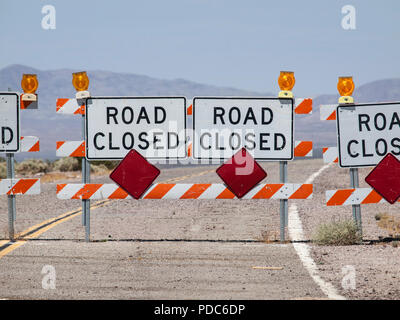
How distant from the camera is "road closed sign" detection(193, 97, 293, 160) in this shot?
1166 centimetres

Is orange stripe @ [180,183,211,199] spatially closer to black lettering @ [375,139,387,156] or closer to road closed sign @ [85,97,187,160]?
road closed sign @ [85,97,187,160]

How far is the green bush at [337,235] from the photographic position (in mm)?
11039

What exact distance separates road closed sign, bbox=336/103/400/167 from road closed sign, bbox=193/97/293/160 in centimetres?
82

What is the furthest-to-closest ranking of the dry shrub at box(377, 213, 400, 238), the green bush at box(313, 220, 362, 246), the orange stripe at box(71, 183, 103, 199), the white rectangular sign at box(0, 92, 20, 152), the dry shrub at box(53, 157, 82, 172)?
the dry shrub at box(53, 157, 82, 172), the dry shrub at box(377, 213, 400, 238), the white rectangular sign at box(0, 92, 20, 152), the orange stripe at box(71, 183, 103, 199), the green bush at box(313, 220, 362, 246)

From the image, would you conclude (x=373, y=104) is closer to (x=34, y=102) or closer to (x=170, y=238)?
(x=170, y=238)

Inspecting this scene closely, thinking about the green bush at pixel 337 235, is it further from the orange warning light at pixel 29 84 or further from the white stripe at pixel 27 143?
the orange warning light at pixel 29 84

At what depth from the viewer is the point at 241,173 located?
38.1 feet

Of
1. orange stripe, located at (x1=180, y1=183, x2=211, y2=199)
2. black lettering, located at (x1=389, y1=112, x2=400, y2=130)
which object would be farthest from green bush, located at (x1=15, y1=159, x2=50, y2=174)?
black lettering, located at (x1=389, y1=112, x2=400, y2=130)

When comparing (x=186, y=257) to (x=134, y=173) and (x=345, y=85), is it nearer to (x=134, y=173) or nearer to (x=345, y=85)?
(x=134, y=173)

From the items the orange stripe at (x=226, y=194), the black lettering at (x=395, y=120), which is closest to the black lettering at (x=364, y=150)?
the black lettering at (x=395, y=120)

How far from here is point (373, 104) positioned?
11.6 m

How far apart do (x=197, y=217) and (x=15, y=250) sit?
5.03 meters
